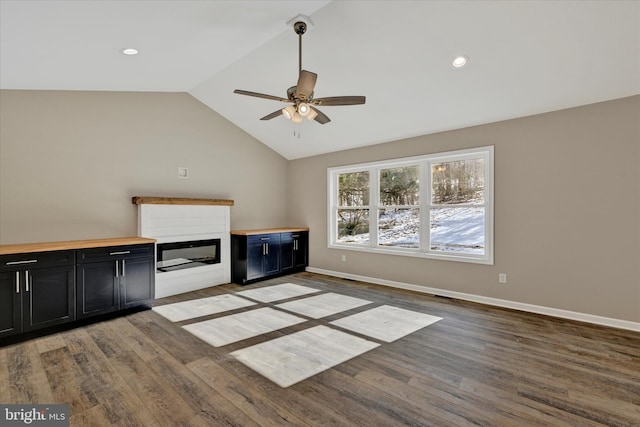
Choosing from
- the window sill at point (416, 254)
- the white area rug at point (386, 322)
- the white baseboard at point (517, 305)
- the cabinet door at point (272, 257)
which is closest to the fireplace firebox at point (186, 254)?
the cabinet door at point (272, 257)

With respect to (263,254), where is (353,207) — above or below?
above

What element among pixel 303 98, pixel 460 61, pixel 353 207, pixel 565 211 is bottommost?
pixel 565 211

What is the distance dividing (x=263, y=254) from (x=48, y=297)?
2960mm

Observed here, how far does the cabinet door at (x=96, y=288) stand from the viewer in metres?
3.37

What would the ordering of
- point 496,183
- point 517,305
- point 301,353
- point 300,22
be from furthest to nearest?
point 496,183
point 517,305
point 300,22
point 301,353

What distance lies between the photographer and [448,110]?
4086 millimetres

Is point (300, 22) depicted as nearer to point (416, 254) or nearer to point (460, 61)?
point (460, 61)

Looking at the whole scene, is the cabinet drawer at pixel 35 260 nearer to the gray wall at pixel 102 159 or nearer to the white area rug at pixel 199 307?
the gray wall at pixel 102 159

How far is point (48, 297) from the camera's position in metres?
3.14

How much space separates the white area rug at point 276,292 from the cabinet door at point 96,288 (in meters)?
1.67

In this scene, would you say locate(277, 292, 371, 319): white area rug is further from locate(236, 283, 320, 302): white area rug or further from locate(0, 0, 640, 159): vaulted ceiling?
locate(0, 0, 640, 159): vaulted ceiling

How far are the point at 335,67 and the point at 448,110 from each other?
64.3 inches

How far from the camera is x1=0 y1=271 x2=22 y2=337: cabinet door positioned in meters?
2.87

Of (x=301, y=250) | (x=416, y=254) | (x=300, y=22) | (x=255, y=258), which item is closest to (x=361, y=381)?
(x=416, y=254)
